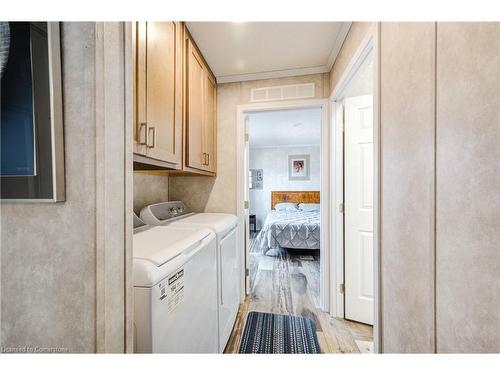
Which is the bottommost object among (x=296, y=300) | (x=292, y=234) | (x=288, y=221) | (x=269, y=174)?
(x=296, y=300)

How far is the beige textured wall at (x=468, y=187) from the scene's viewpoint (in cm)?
48

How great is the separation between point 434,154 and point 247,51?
1.64 meters

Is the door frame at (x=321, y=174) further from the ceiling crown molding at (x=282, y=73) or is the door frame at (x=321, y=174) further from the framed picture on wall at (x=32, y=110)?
the framed picture on wall at (x=32, y=110)

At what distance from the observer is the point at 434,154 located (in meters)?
0.67

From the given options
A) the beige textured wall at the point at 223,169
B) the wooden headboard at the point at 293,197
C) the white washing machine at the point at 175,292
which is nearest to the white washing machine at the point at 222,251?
the white washing machine at the point at 175,292

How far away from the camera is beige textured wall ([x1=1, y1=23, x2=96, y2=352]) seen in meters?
0.51

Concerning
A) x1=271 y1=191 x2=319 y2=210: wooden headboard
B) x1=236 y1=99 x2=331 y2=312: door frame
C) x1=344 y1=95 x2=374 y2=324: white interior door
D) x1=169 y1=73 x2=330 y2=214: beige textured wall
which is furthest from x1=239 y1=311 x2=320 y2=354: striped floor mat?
x1=271 y1=191 x2=319 y2=210: wooden headboard

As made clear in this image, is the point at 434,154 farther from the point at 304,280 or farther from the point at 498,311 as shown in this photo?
the point at 304,280

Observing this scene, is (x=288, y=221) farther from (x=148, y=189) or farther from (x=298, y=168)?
(x=148, y=189)

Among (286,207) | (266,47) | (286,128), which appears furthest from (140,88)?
(286,207)

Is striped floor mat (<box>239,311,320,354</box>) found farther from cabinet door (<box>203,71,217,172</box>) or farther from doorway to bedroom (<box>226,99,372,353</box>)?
cabinet door (<box>203,71,217,172</box>)

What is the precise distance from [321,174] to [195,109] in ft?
4.37

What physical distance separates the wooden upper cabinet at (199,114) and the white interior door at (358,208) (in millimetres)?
1311

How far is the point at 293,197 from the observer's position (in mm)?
5977
